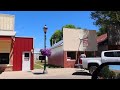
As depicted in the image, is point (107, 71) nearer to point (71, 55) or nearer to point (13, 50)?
point (13, 50)

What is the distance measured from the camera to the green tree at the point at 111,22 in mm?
34031

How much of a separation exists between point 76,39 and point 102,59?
11.6m

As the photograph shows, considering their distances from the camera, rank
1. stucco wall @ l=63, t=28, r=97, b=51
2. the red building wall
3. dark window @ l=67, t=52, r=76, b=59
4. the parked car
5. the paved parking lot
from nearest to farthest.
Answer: the parked car → the paved parking lot → the red building wall → stucco wall @ l=63, t=28, r=97, b=51 → dark window @ l=67, t=52, r=76, b=59

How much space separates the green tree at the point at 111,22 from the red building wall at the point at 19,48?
1096 centimetres

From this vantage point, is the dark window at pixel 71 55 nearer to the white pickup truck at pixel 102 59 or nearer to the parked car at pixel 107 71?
A: the white pickup truck at pixel 102 59

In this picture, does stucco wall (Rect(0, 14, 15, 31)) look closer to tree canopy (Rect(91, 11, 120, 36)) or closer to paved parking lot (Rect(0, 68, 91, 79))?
paved parking lot (Rect(0, 68, 91, 79))

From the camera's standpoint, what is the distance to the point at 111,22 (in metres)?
36.0

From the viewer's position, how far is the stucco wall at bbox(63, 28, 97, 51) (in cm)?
3084

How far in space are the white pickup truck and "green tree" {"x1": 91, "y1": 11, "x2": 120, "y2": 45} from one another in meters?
13.3

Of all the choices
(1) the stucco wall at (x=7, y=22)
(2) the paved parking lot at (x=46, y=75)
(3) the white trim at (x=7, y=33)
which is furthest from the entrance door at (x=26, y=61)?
(2) the paved parking lot at (x=46, y=75)

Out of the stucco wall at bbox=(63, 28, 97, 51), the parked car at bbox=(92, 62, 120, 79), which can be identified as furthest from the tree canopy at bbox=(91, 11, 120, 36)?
the parked car at bbox=(92, 62, 120, 79)

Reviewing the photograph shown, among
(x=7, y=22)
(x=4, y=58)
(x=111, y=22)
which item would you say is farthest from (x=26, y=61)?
(x=111, y=22)

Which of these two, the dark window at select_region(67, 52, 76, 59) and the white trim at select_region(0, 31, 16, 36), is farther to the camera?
the dark window at select_region(67, 52, 76, 59)
